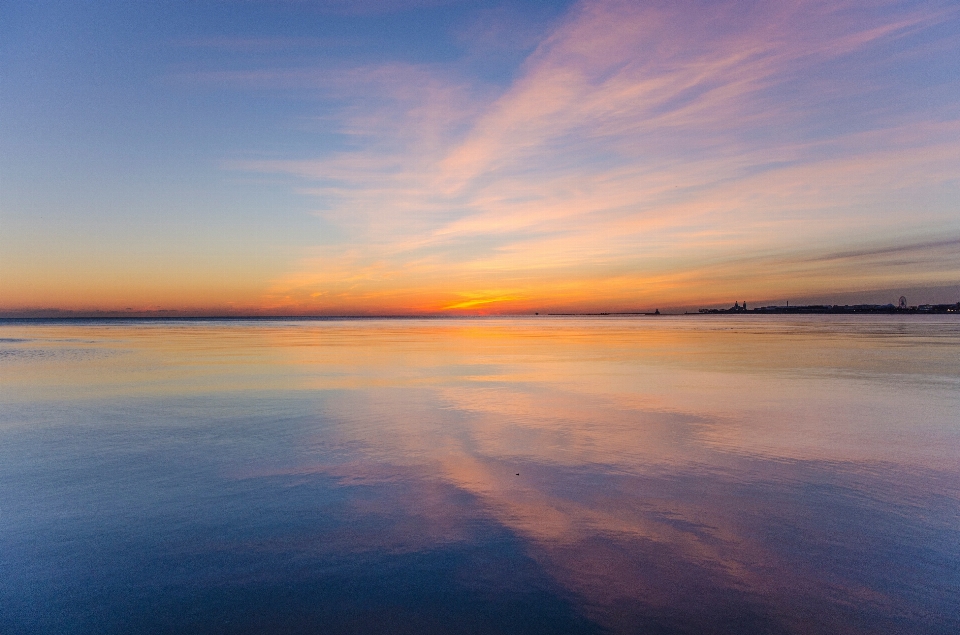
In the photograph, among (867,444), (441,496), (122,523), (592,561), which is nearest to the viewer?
(592,561)

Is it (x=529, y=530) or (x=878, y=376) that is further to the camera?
(x=878, y=376)

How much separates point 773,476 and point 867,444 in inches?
94.3

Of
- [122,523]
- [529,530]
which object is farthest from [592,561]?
[122,523]

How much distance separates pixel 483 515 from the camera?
5062 mm

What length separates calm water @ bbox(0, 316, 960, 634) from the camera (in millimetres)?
3555

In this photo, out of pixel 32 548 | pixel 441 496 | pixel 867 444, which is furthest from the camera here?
pixel 867 444

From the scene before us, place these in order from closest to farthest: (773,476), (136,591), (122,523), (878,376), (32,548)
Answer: (136,591) < (32,548) < (122,523) < (773,476) < (878,376)

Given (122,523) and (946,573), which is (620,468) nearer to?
(946,573)

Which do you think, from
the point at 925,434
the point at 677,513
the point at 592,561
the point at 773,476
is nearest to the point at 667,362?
the point at 925,434

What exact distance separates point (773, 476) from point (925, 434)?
3765 millimetres

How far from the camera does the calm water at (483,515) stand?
11.7 feet

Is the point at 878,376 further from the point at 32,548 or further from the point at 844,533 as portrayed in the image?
the point at 32,548

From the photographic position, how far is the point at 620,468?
256 inches

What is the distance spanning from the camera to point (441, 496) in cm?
558
